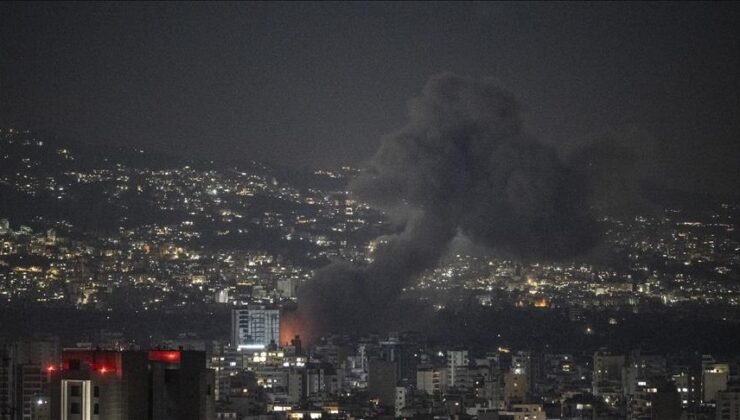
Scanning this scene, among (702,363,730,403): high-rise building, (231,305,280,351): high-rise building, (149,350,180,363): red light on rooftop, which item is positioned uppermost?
(231,305,280,351): high-rise building

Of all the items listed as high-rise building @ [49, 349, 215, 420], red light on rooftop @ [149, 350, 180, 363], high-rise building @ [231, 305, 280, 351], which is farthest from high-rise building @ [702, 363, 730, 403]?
red light on rooftop @ [149, 350, 180, 363]

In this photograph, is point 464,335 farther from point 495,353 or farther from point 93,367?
point 93,367

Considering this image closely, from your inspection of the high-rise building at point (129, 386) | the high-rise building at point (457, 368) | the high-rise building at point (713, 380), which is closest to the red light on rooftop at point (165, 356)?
the high-rise building at point (129, 386)

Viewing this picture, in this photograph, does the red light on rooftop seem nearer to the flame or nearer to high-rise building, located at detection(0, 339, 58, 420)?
high-rise building, located at detection(0, 339, 58, 420)

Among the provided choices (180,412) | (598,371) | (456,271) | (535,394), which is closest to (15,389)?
(180,412)

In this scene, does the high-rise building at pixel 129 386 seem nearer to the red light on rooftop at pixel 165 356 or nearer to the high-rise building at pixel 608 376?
the red light on rooftop at pixel 165 356

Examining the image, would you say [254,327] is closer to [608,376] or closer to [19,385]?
[608,376]

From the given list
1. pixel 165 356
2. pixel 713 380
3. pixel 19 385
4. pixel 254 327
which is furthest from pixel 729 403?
pixel 165 356
